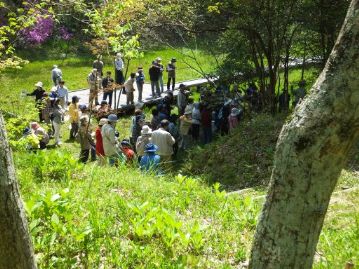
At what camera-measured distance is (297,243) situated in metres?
2.58

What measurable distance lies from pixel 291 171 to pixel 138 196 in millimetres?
3798

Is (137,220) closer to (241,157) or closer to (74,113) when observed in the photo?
(241,157)

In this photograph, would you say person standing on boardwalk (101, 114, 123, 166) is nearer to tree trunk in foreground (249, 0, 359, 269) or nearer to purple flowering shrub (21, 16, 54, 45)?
tree trunk in foreground (249, 0, 359, 269)

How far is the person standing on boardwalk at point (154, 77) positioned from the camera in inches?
742

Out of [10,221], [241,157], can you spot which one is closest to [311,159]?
[10,221]

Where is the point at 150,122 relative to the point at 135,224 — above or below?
below

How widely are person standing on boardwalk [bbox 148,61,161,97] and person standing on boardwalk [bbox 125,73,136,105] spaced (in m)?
0.99

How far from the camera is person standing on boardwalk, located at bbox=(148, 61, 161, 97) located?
18.9 m

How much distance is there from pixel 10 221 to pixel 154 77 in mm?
Result: 16919

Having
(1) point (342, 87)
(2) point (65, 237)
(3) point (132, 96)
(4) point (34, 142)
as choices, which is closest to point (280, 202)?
(1) point (342, 87)

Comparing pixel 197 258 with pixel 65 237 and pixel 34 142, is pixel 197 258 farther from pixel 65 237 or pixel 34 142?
pixel 34 142

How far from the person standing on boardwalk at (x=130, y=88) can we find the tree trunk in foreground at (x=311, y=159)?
605 inches

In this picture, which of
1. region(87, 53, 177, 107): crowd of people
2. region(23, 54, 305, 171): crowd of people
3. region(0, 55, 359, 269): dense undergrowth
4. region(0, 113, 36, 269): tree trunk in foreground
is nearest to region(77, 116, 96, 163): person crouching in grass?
region(23, 54, 305, 171): crowd of people

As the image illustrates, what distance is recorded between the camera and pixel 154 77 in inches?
760
